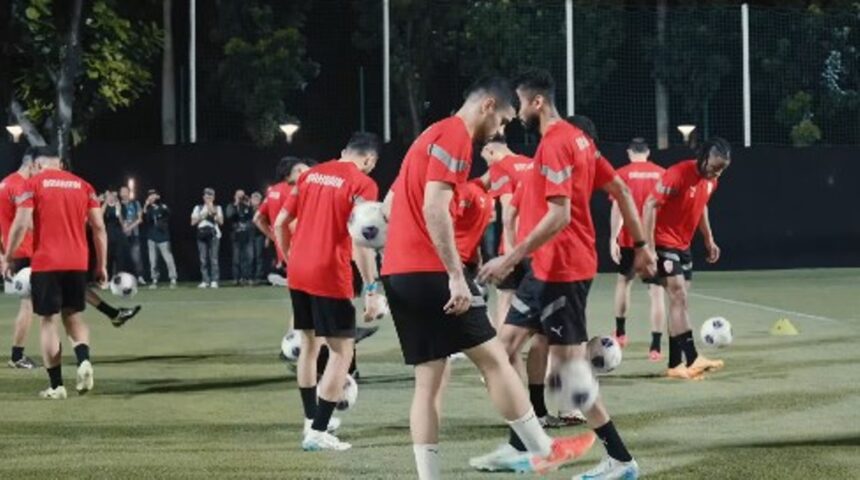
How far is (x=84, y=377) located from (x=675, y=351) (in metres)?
5.11

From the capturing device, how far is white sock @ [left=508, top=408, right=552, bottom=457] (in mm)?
8734

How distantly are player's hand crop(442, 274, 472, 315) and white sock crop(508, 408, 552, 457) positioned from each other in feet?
2.83

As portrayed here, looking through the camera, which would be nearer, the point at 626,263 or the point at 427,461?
the point at 427,461

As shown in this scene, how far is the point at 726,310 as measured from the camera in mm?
24234

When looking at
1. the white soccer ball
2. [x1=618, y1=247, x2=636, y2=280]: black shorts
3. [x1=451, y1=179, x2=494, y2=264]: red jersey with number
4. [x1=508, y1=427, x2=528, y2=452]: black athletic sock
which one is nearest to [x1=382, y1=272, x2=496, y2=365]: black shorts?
[x1=508, y1=427, x2=528, y2=452]: black athletic sock

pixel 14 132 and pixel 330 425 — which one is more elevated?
pixel 14 132

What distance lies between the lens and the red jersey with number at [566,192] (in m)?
9.35

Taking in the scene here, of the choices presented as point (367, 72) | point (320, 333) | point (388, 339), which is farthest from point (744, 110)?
point (320, 333)

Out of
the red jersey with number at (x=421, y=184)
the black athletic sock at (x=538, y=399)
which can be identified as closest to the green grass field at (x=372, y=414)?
the black athletic sock at (x=538, y=399)

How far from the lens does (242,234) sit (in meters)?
33.6

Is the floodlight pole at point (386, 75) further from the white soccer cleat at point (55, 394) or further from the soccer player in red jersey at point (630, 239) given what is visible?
the white soccer cleat at point (55, 394)

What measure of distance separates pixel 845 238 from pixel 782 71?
3.89 m

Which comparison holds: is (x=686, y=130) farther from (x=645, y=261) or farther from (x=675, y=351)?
(x=645, y=261)

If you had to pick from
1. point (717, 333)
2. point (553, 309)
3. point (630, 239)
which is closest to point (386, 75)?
point (630, 239)
